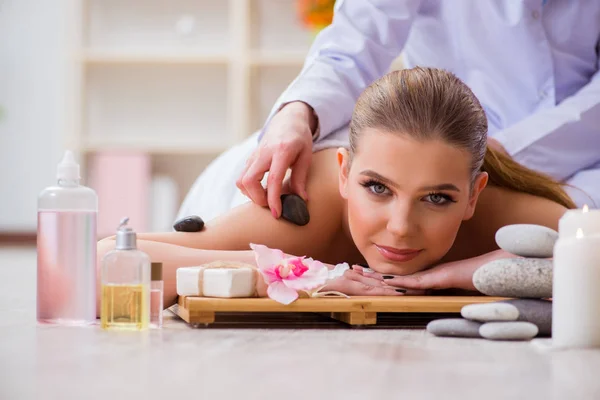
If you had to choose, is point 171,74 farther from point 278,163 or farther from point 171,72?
point 278,163

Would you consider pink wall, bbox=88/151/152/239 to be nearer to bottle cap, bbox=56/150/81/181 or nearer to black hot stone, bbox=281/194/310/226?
black hot stone, bbox=281/194/310/226

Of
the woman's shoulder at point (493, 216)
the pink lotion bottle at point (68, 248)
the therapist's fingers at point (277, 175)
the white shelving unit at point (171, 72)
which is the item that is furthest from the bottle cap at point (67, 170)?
the white shelving unit at point (171, 72)

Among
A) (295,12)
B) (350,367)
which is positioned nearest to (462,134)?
(350,367)

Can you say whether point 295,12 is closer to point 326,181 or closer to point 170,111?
point 170,111

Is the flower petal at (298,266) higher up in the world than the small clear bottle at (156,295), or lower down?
higher up

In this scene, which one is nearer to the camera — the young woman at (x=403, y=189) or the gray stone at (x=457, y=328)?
the gray stone at (x=457, y=328)

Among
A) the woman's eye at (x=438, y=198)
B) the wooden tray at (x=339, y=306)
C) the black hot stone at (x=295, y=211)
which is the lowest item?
the wooden tray at (x=339, y=306)

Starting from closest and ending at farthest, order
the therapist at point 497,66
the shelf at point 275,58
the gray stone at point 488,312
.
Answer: the gray stone at point 488,312, the therapist at point 497,66, the shelf at point 275,58

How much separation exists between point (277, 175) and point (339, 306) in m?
0.44

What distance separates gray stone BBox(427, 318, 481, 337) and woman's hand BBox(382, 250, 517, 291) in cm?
21

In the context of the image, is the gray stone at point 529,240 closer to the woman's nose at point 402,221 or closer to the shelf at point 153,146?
the woman's nose at point 402,221

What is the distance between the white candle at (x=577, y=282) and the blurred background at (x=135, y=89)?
398 cm

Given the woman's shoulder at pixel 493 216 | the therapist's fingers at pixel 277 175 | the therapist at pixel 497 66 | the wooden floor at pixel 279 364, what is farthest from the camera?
the therapist at pixel 497 66

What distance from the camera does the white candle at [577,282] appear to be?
1.18 m
